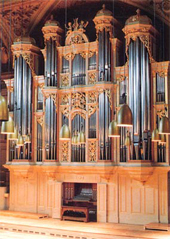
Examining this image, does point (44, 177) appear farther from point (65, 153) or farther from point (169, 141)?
point (169, 141)

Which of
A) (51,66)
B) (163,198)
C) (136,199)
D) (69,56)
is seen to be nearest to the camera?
(163,198)

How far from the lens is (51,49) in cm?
1652

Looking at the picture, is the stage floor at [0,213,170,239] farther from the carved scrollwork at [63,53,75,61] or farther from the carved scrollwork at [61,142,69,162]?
the carved scrollwork at [63,53,75,61]

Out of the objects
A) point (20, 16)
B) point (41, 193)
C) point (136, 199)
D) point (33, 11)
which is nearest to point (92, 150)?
point (136, 199)

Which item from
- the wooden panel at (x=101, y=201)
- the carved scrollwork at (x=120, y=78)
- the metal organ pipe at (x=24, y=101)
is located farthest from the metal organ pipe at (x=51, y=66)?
the wooden panel at (x=101, y=201)

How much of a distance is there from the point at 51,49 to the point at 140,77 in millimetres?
3678

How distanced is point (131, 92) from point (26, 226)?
17.7ft

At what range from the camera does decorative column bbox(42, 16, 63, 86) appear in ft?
53.9

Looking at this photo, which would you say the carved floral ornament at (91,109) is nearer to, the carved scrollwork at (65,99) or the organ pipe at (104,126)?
the organ pipe at (104,126)

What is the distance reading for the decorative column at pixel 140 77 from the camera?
564 inches

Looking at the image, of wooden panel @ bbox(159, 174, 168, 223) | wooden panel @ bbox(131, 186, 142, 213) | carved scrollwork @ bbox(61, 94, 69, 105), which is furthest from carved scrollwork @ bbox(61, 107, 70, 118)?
wooden panel @ bbox(159, 174, 168, 223)

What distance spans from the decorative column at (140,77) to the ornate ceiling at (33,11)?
103 cm

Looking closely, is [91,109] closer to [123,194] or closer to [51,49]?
[51,49]

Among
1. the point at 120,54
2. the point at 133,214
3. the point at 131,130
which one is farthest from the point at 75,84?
the point at 133,214
